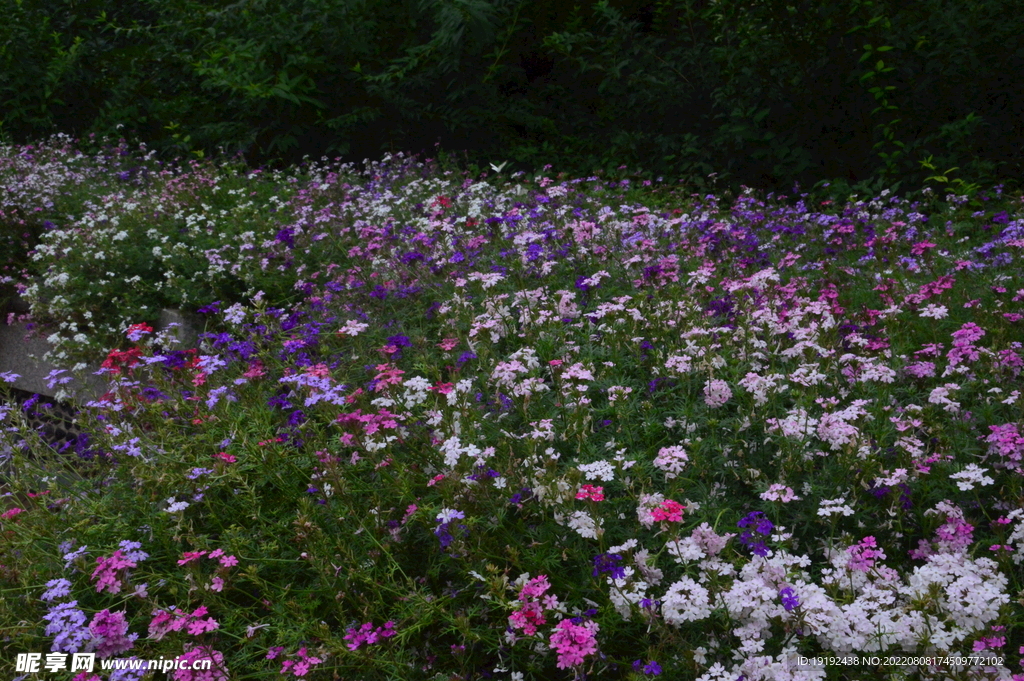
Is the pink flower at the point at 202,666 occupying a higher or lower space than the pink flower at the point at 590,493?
lower

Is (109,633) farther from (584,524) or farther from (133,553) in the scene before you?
(584,524)

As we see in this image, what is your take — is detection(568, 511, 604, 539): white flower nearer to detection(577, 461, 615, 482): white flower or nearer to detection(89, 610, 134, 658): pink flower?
detection(577, 461, 615, 482): white flower

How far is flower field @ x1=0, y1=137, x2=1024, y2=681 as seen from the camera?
2.10m

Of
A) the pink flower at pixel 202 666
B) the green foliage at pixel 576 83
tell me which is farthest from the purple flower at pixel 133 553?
the green foliage at pixel 576 83

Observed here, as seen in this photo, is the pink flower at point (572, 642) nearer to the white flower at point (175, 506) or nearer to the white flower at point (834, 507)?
the white flower at point (834, 507)

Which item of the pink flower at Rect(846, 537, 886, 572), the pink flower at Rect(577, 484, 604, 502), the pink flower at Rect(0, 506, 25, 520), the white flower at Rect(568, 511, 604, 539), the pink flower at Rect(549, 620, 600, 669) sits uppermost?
the pink flower at Rect(577, 484, 604, 502)

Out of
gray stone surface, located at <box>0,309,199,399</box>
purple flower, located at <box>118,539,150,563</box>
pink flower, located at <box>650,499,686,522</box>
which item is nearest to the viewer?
pink flower, located at <box>650,499,686,522</box>

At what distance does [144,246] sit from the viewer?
5898 mm

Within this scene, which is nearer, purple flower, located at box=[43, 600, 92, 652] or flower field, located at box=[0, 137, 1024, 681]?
flower field, located at box=[0, 137, 1024, 681]

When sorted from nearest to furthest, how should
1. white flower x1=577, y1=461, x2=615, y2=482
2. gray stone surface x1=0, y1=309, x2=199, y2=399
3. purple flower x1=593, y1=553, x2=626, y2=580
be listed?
1. purple flower x1=593, y1=553, x2=626, y2=580
2. white flower x1=577, y1=461, x2=615, y2=482
3. gray stone surface x1=0, y1=309, x2=199, y2=399

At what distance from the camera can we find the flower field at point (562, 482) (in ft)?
6.89

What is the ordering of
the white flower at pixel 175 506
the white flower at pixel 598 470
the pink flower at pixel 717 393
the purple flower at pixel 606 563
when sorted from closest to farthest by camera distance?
the purple flower at pixel 606 563 → the white flower at pixel 598 470 → the white flower at pixel 175 506 → the pink flower at pixel 717 393

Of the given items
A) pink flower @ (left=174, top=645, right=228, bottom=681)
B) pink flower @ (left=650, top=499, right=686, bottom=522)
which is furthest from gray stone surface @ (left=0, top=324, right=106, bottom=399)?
pink flower @ (left=650, top=499, right=686, bottom=522)

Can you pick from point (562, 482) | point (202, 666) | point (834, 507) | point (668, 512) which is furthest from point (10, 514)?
point (834, 507)
